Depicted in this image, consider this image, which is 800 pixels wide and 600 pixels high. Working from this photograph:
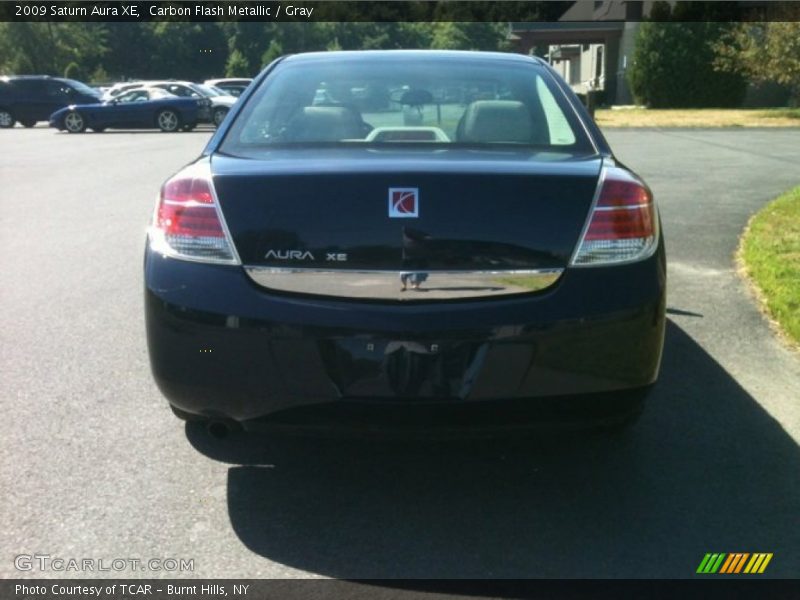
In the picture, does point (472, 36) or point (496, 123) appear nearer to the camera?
point (496, 123)

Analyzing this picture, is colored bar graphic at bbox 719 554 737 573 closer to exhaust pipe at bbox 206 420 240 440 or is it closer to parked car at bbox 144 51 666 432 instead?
parked car at bbox 144 51 666 432

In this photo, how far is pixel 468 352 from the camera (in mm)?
2885

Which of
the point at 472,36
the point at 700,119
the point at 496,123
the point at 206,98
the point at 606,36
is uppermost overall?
the point at 496,123

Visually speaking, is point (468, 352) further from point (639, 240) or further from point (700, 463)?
point (700, 463)

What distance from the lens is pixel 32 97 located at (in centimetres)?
3084

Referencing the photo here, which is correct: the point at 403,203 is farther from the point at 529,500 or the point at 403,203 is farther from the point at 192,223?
the point at 529,500

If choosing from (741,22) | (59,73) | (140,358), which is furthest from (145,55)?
(140,358)

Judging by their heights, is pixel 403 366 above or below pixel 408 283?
below

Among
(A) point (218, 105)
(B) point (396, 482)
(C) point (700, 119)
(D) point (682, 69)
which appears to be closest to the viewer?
(B) point (396, 482)

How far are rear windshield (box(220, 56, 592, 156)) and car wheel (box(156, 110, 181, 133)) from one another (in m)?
23.0

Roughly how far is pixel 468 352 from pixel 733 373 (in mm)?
2390

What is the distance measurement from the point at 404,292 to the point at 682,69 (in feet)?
Answer: 113

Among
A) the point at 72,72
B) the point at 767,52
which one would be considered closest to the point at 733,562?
the point at 767,52

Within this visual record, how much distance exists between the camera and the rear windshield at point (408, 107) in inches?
148
